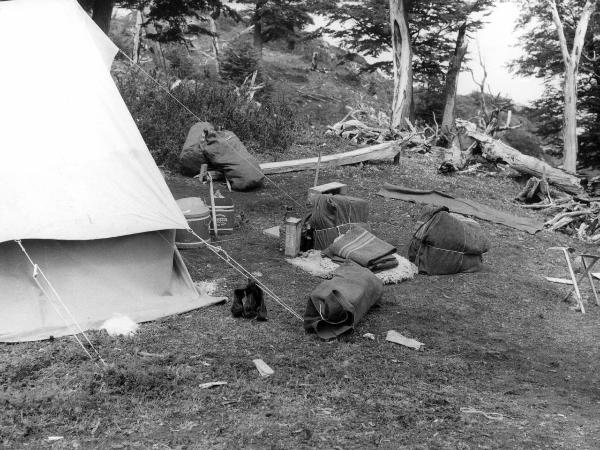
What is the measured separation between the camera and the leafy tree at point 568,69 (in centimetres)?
1809

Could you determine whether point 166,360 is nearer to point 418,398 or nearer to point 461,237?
point 418,398

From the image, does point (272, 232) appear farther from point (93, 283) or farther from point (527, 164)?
point (527, 164)

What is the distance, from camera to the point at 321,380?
4512 millimetres

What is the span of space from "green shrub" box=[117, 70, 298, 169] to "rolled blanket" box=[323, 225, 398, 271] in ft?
15.0

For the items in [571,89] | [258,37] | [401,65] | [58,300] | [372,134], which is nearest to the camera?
[58,300]

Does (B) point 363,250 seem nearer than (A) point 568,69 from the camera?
Yes

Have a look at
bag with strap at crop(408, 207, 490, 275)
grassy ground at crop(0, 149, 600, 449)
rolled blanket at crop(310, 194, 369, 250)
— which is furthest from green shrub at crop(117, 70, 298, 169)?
bag with strap at crop(408, 207, 490, 275)

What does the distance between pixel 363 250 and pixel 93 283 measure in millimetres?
2948

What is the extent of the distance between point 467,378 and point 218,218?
4.17 meters

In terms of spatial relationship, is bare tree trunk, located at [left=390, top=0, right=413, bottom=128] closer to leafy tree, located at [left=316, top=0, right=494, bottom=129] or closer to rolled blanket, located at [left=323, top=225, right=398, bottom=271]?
leafy tree, located at [left=316, top=0, right=494, bottom=129]

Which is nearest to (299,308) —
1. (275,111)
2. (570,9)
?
(275,111)

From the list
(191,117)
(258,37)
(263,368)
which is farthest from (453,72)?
(263,368)

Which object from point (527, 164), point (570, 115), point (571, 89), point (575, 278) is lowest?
point (575, 278)

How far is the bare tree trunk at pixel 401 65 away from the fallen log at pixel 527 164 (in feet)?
12.9
